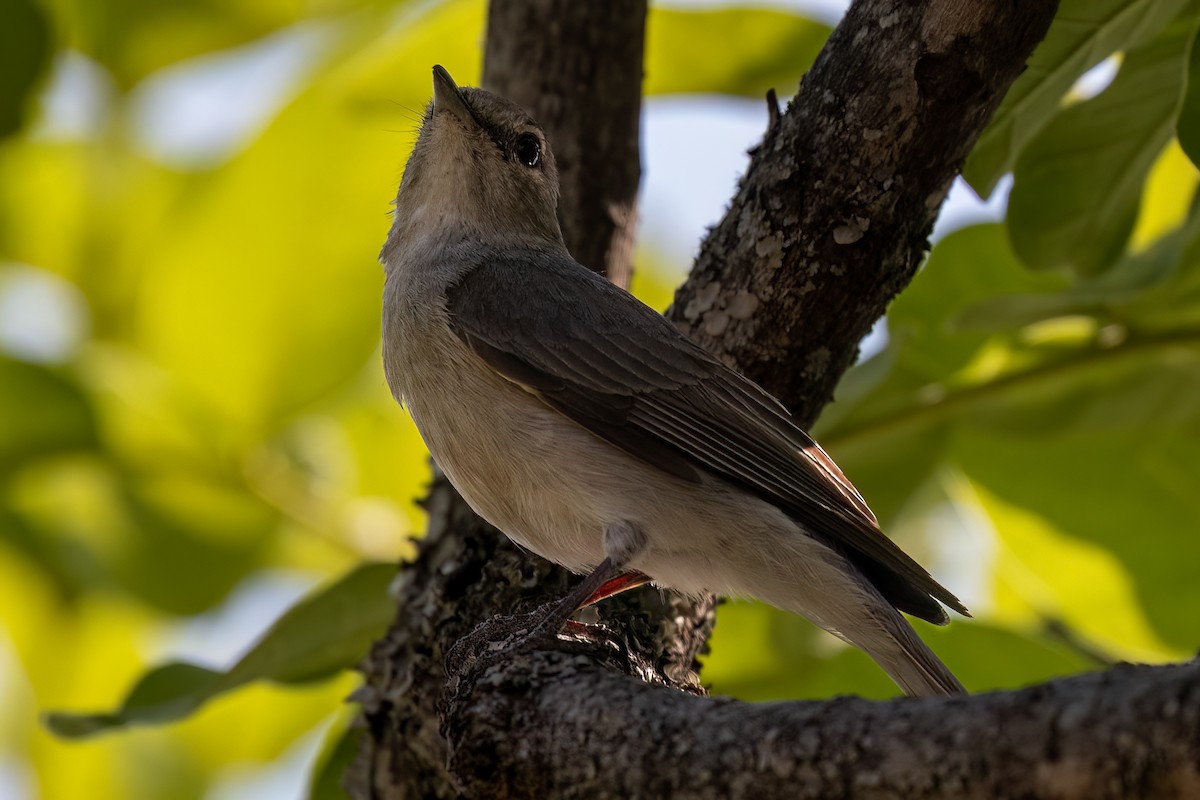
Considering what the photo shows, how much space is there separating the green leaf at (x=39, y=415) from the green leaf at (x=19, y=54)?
2.86 ft

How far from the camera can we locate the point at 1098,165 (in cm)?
366

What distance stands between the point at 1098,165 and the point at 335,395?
281cm

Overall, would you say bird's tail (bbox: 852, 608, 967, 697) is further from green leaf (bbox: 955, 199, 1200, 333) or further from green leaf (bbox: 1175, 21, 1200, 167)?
green leaf (bbox: 1175, 21, 1200, 167)

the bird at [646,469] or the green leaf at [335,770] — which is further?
the green leaf at [335,770]

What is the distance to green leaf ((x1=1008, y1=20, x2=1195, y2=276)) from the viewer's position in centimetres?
354

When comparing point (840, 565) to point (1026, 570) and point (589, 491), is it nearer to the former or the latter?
point (589, 491)

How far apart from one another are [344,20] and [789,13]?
6.06ft

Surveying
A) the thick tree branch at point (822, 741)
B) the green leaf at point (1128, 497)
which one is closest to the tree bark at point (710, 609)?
the thick tree branch at point (822, 741)

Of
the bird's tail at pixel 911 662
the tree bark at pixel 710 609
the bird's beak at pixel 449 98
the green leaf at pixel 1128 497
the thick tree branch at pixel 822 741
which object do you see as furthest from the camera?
the green leaf at pixel 1128 497

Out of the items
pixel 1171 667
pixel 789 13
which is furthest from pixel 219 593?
pixel 1171 667

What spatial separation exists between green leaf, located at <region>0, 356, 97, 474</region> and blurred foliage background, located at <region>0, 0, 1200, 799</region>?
1cm

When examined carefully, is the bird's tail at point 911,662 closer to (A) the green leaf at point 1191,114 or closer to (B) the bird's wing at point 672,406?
(B) the bird's wing at point 672,406

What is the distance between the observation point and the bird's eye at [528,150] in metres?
4.37

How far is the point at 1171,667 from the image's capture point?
5.70 ft
